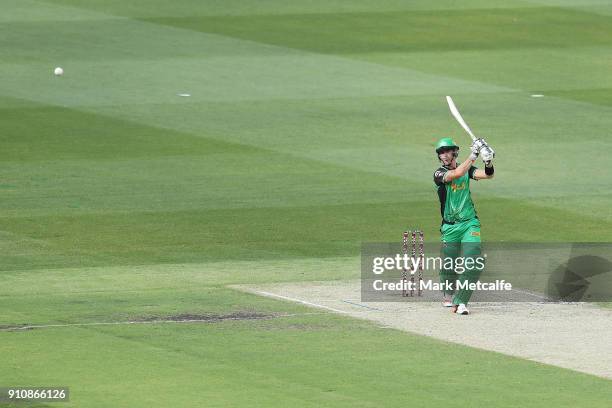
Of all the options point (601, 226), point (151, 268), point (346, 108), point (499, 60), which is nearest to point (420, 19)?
point (499, 60)

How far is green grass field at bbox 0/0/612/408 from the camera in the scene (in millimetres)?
15547

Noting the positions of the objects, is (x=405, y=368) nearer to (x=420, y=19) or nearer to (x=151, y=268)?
(x=151, y=268)

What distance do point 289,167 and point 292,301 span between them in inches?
428

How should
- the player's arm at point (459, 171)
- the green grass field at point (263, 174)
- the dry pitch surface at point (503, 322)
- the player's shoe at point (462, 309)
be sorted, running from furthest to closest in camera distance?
1. the player's shoe at point (462, 309)
2. the player's arm at point (459, 171)
3. the dry pitch surface at point (503, 322)
4. the green grass field at point (263, 174)

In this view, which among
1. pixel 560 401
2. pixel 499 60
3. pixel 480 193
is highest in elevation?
pixel 499 60

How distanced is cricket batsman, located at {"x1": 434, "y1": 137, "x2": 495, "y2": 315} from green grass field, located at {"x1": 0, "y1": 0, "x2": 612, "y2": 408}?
5.29 ft

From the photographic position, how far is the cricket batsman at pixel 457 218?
18562mm

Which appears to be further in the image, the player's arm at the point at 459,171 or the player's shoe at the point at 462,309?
the player's shoe at the point at 462,309

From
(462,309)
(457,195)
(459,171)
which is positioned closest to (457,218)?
(457,195)

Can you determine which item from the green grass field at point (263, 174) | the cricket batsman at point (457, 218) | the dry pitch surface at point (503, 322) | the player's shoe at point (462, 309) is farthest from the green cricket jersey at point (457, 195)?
the green grass field at point (263, 174)

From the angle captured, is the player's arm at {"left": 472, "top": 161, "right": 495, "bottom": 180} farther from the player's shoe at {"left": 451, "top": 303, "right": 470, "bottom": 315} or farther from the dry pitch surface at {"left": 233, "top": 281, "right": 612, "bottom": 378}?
the dry pitch surface at {"left": 233, "top": 281, "right": 612, "bottom": 378}

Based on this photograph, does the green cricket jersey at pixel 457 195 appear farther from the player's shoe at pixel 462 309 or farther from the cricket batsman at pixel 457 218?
the player's shoe at pixel 462 309

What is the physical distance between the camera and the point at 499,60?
40.8 meters

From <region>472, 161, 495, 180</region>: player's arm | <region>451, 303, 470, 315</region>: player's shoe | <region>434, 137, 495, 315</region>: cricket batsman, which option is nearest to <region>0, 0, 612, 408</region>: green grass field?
<region>451, 303, 470, 315</region>: player's shoe
